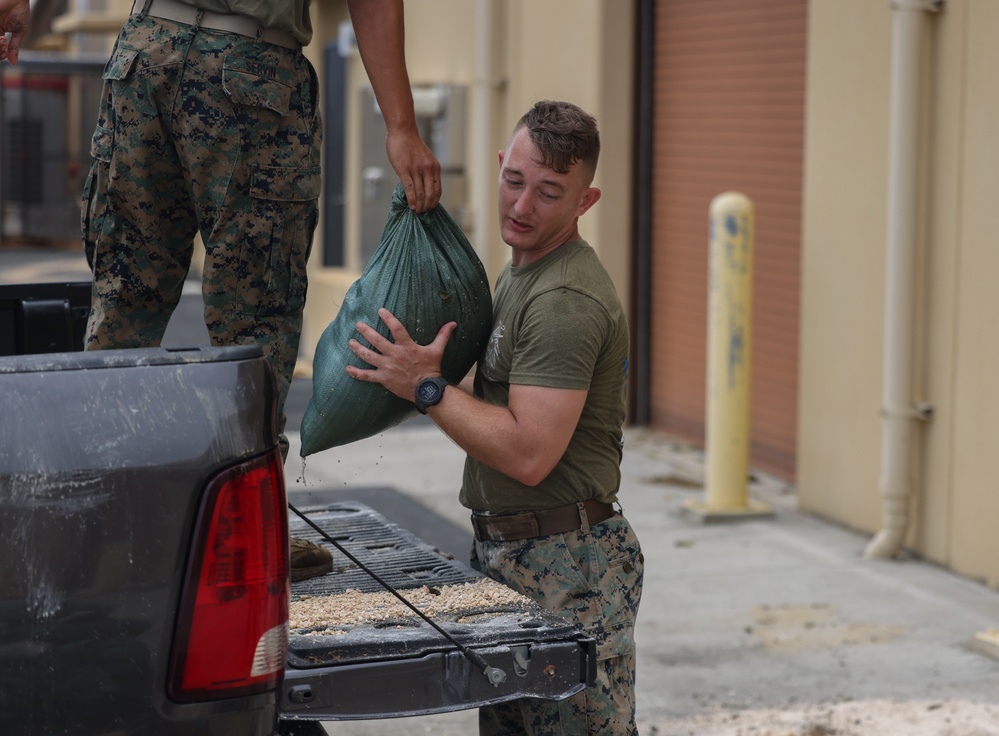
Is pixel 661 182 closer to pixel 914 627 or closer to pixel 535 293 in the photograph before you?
pixel 914 627

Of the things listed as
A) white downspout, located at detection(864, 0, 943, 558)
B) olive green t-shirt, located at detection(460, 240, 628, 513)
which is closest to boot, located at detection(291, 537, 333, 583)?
olive green t-shirt, located at detection(460, 240, 628, 513)

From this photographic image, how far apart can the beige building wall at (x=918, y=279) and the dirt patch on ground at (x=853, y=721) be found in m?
1.32

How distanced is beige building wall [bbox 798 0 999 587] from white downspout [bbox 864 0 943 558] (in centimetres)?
7

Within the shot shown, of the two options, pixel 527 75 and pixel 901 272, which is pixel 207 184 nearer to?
pixel 901 272

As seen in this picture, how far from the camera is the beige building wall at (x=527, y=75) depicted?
9.30 m

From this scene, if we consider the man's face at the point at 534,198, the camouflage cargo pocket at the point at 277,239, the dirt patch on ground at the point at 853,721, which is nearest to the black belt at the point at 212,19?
the camouflage cargo pocket at the point at 277,239

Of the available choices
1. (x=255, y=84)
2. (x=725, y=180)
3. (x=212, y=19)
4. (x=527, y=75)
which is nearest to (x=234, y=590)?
(x=255, y=84)

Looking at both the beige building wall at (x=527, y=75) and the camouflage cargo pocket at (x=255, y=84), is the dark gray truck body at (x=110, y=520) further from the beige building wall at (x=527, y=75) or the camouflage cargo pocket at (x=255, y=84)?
the beige building wall at (x=527, y=75)

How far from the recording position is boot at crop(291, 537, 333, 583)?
3018mm

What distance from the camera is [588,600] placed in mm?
2988

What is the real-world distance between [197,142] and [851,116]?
179 inches

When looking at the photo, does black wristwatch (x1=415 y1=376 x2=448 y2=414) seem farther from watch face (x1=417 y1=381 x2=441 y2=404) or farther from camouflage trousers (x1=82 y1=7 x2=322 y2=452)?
camouflage trousers (x1=82 y1=7 x2=322 y2=452)

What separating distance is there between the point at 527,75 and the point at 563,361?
7516mm

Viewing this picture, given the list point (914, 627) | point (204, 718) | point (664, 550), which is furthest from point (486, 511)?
point (664, 550)
